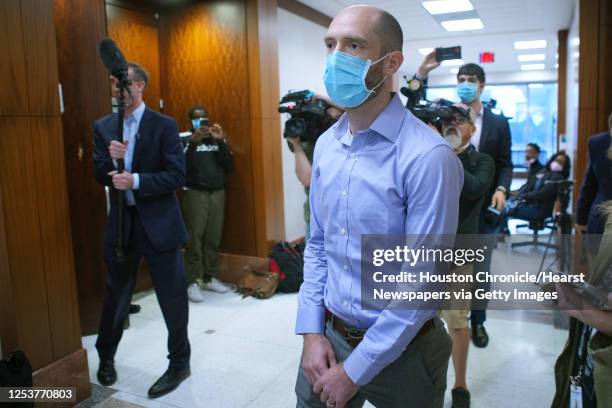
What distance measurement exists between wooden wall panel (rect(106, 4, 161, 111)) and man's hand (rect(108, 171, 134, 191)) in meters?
2.22

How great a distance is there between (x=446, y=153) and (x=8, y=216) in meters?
1.98

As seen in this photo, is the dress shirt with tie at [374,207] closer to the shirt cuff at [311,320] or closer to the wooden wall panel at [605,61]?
the shirt cuff at [311,320]

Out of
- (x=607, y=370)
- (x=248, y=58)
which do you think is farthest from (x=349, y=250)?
(x=248, y=58)

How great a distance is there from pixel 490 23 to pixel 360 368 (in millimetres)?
7331

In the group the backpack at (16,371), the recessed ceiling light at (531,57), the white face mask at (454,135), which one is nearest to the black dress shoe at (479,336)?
the white face mask at (454,135)

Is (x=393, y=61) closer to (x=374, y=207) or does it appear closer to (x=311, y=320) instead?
(x=374, y=207)

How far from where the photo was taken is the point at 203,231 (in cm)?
447

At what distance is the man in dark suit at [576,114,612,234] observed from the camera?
8.53ft

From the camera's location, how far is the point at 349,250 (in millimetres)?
1278

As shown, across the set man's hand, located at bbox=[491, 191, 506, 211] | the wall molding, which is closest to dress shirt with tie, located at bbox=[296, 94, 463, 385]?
man's hand, located at bbox=[491, 191, 506, 211]

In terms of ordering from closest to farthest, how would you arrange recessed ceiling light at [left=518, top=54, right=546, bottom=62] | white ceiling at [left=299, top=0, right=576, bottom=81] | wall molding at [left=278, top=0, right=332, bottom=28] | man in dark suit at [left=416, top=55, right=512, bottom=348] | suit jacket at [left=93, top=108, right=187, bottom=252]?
suit jacket at [left=93, top=108, right=187, bottom=252] → man in dark suit at [left=416, top=55, right=512, bottom=348] → wall molding at [left=278, top=0, right=332, bottom=28] → white ceiling at [left=299, top=0, right=576, bottom=81] → recessed ceiling light at [left=518, top=54, right=546, bottom=62]

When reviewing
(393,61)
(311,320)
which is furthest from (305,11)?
(311,320)

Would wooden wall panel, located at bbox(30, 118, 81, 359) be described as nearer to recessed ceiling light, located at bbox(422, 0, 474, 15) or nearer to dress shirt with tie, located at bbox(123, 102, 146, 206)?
dress shirt with tie, located at bbox(123, 102, 146, 206)

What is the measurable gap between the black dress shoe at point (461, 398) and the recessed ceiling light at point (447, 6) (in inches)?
191
